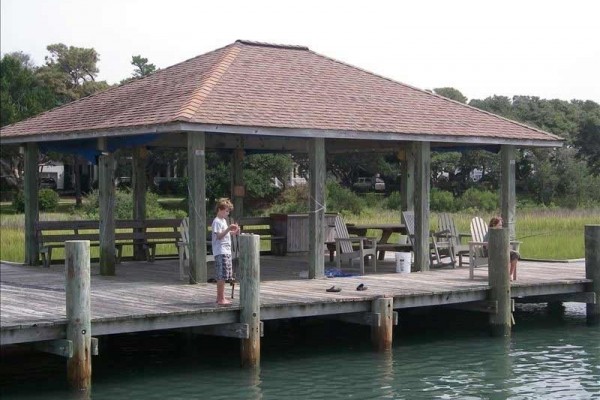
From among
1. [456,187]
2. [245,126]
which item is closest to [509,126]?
[245,126]

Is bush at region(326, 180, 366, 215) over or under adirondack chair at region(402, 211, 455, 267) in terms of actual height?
over

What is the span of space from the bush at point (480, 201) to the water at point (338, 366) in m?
27.3

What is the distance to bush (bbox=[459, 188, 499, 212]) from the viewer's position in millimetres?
44438

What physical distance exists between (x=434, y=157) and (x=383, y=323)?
40.4 m

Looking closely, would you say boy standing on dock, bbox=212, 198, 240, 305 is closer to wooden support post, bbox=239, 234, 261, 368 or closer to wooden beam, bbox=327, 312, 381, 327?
wooden support post, bbox=239, 234, 261, 368

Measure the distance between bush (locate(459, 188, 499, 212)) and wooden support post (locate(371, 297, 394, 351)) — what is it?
1172 inches

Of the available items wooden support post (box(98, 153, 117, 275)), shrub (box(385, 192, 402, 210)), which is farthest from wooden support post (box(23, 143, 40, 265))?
shrub (box(385, 192, 402, 210))

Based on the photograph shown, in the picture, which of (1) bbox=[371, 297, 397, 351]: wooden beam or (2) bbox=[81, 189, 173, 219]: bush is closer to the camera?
(1) bbox=[371, 297, 397, 351]: wooden beam

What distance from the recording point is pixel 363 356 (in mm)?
14602

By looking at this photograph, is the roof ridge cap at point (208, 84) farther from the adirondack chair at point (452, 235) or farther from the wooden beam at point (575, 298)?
the wooden beam at point (575, 298)

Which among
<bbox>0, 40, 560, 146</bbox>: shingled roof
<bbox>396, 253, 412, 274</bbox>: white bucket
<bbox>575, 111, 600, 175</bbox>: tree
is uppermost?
<bbox>575, 111, 600, 175</bbox>: tree

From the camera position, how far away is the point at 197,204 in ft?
50.8

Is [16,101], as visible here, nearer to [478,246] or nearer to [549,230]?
[549,230]

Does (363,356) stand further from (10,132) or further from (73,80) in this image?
(73,80)
